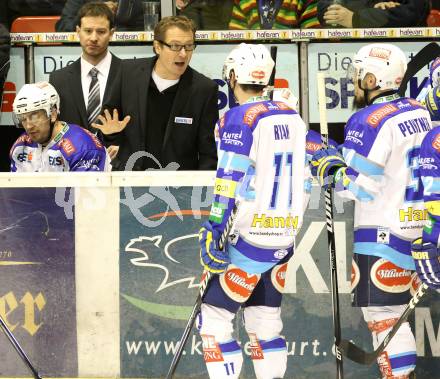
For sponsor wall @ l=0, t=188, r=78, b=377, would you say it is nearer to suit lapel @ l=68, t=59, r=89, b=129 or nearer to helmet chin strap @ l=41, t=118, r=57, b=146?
helmet chin strap @ l=41, t=118, r=57, b=146

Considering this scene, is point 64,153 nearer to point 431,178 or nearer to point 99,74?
point 99,74

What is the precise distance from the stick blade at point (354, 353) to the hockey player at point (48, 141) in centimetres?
181

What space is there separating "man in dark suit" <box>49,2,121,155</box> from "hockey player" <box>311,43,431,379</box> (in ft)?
6.57

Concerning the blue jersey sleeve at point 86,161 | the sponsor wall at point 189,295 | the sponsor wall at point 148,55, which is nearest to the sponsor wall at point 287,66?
the sponsor wall at point 148,55

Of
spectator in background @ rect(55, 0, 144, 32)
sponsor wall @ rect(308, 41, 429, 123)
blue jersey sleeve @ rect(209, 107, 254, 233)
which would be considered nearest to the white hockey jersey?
blue jersey sleeve @ rect(209, 107, 254, 233)

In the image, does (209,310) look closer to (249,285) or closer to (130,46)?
(249,285)

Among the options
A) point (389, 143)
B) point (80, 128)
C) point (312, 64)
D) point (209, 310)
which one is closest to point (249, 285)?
point (209, 310)

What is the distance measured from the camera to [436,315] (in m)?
6.07

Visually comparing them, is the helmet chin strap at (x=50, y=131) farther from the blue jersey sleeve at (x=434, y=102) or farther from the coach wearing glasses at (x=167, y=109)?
the blue jersey sleeve at (x=434, y=102)

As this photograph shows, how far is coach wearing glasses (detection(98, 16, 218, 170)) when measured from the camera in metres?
6.69

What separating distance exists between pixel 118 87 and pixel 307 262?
1.69 meters

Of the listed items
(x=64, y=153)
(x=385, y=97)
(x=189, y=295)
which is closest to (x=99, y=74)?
(x=64, y=153)

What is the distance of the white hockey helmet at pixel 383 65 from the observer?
212 inches

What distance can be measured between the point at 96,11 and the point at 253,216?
2.36 meters
